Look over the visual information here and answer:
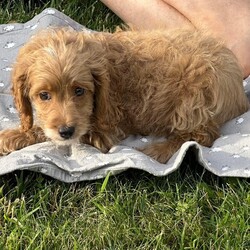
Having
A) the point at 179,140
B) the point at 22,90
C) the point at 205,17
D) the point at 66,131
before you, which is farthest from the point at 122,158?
the point at 205,17

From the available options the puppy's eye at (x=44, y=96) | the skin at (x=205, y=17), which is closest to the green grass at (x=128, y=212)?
the puppy's eye at (x=44, y=96)

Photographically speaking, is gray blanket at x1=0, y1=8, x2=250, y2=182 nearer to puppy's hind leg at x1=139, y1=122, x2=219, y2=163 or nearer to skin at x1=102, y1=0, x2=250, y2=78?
puppy's hind leg at x1=139, y1=122, x2=219, y2=163

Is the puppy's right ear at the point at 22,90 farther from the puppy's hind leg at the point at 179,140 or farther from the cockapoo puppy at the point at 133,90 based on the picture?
the puppy's hind leg at the point at 179,140

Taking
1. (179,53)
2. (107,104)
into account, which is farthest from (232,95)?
(107,104)

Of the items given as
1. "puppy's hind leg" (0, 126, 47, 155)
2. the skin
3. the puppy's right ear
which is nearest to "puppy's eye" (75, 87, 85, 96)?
the puppy's right ear

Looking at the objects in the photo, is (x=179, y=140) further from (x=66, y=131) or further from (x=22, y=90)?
(x=22, y=90)

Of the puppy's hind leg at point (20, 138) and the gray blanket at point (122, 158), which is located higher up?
the gray blanket at point (122, 158)
